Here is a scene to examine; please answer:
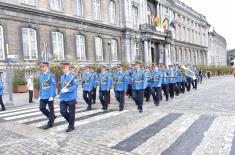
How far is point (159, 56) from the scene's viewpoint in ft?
153

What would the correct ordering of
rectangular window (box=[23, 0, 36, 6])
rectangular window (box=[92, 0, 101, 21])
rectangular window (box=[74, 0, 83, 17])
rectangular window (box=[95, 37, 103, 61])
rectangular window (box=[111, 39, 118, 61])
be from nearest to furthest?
rectangular window (box=[23, 0, 36, 6])
rectangular window (box=[74, 0, 83, 17])
rectangular window (box=[95, 37, 103, 61])
rectangular window (box=[92, 0, 101, 21])
rectangular window (box=[111, 39, 118, 61])

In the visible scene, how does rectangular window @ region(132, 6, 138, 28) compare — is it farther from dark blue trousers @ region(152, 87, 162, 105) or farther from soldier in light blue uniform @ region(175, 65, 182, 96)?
dark blue trousers @ region(152, 87, 162, 105)

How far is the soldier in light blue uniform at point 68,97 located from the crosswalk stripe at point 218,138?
341cm

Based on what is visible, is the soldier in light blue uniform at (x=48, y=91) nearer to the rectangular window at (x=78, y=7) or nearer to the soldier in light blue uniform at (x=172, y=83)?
the soldier in light blue uniform at (x=172, y=83)

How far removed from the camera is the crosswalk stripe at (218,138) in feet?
17.7

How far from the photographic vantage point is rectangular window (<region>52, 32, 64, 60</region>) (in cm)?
2747

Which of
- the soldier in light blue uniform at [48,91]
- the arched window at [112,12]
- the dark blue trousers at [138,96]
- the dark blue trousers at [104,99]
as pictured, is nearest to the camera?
the soldier in light blue uniform at [48,91]

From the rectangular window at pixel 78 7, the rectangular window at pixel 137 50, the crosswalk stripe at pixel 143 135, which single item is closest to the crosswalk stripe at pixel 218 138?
the crosswalk stripe at pixel 143 135

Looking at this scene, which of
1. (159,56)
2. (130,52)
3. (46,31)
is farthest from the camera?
(159,56)

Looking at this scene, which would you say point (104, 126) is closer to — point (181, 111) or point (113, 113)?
point (113, 113)

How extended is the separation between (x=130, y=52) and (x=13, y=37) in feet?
61.5

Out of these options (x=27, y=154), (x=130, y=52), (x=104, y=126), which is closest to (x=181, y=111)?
(x=104, y=126)

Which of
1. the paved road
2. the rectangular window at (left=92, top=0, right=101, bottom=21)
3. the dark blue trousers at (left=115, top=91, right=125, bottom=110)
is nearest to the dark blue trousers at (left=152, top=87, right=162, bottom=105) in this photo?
the dark blue trousers at (left=115, top=91, right=125, bottom=110)

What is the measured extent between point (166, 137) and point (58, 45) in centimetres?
2323
